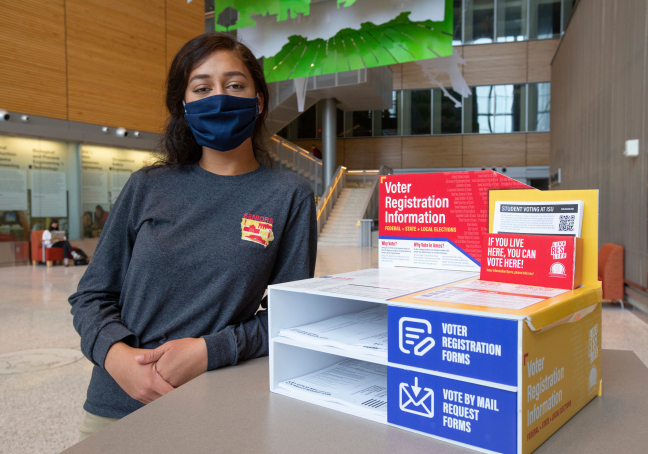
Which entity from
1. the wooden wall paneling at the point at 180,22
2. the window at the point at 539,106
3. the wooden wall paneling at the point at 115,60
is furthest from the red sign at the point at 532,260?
Answer: the window at the point at 539,106

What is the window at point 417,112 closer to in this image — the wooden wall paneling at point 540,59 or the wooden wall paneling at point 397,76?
the wooden wall paneling at point 397,76

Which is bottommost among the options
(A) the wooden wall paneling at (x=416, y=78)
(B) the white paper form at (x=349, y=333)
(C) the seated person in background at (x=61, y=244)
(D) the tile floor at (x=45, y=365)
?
(D) the tile floor at (x=45, y=365)

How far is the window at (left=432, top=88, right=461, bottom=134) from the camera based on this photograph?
18906 millimetres

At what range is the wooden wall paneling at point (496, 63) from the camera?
1784 centimetres

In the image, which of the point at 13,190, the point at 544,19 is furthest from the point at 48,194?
the point at 544,19

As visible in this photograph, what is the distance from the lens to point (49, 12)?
10797 millimetres

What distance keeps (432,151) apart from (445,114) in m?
1.53

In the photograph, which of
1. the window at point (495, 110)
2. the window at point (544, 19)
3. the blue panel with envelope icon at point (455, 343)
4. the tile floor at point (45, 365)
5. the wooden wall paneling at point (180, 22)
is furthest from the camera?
the window at point (495, 110)

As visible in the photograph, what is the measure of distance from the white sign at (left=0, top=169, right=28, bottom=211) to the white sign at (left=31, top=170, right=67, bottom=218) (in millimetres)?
223

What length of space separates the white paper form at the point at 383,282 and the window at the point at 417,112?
1909 cm

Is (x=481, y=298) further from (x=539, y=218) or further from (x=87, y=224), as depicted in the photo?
(x=87, y=224)

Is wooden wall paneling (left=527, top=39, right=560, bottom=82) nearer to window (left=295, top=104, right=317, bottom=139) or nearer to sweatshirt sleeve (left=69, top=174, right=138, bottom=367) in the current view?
window (left=295, top=104, right=317, bottom=139)

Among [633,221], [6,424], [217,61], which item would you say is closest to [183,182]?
[217,61]

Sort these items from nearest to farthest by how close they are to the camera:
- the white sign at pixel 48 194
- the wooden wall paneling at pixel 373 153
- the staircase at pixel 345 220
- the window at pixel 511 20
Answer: the white sign at pixel 48 194 < the staircase at pixel 345 220 < the window at pixel 511 20 < the wooden wall paneling at pixel 373 153
